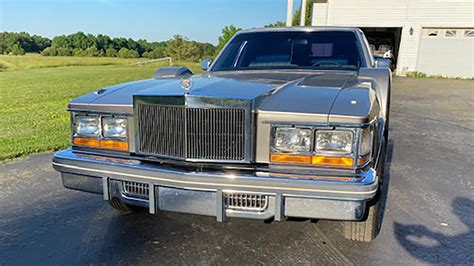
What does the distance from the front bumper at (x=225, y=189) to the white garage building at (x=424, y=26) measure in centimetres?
2072

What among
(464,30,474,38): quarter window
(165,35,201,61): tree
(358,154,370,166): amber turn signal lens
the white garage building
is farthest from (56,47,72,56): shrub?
(358,154,370,166): amber turn signal lens

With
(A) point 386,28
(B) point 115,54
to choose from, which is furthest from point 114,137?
(B) point 115,54

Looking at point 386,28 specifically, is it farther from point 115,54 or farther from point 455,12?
point 115,54

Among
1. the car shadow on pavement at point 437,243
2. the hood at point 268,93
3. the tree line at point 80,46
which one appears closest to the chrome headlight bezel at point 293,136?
the hood at point 268,93

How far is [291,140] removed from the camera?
228cm

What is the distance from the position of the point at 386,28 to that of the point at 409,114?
1476 cm

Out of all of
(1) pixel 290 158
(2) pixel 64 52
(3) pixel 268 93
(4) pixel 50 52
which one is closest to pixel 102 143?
(3) pixel 268 93

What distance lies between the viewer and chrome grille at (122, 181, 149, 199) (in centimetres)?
246

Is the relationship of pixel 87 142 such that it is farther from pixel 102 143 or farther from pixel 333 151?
pixel 333 151

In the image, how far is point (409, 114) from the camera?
924 cm

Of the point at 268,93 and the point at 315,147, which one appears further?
the point at 268,93

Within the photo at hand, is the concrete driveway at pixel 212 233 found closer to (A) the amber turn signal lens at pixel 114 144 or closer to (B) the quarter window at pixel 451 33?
(A) the amber turn signal lens at pixel 114 144

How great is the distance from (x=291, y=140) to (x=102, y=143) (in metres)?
1.34

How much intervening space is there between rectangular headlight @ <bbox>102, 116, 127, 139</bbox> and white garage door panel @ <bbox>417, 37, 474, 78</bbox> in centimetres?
2121
